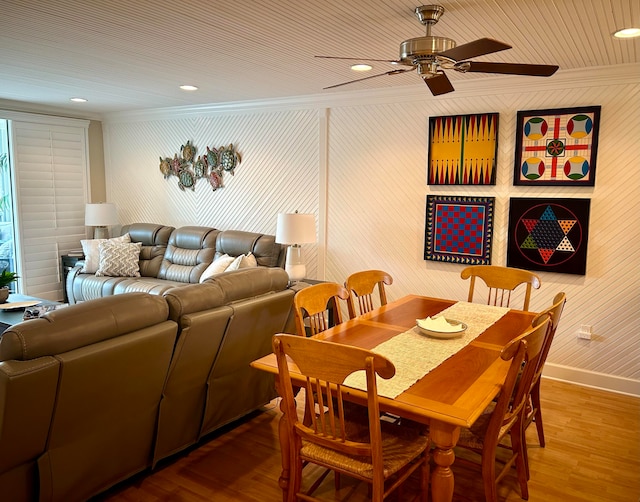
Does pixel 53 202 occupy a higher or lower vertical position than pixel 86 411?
higher

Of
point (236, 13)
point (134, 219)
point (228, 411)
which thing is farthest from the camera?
point (134, 219)

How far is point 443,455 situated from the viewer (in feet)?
6.28

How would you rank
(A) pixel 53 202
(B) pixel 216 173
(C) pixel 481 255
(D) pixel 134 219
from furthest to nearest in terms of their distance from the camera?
(D) pixel 134 219 < (A) pixel 53 202 < (B) pixel 216 173 < (C) pixel 481 255

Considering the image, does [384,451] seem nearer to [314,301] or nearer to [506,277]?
[314,301]

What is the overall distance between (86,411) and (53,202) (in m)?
5.14

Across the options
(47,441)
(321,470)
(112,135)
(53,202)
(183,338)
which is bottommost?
(321,470)

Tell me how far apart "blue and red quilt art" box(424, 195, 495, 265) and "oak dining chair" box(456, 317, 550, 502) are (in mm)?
2088

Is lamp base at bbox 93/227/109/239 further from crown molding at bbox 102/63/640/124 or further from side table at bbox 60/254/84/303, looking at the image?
crown molding at bbox 102/63/640/124

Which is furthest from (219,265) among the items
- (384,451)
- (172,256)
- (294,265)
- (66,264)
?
(384,451)

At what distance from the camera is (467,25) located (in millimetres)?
2875

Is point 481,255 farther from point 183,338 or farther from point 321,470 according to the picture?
point 183,338

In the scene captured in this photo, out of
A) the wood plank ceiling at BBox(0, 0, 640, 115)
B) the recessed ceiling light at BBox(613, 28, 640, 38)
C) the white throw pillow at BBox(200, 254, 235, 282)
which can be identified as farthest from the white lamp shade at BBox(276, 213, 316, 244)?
the recessed ceiling light at BBox(613, 28, 640, 38)

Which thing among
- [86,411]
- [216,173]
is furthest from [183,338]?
[216,173]

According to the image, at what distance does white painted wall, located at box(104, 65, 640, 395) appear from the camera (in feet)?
12.7
